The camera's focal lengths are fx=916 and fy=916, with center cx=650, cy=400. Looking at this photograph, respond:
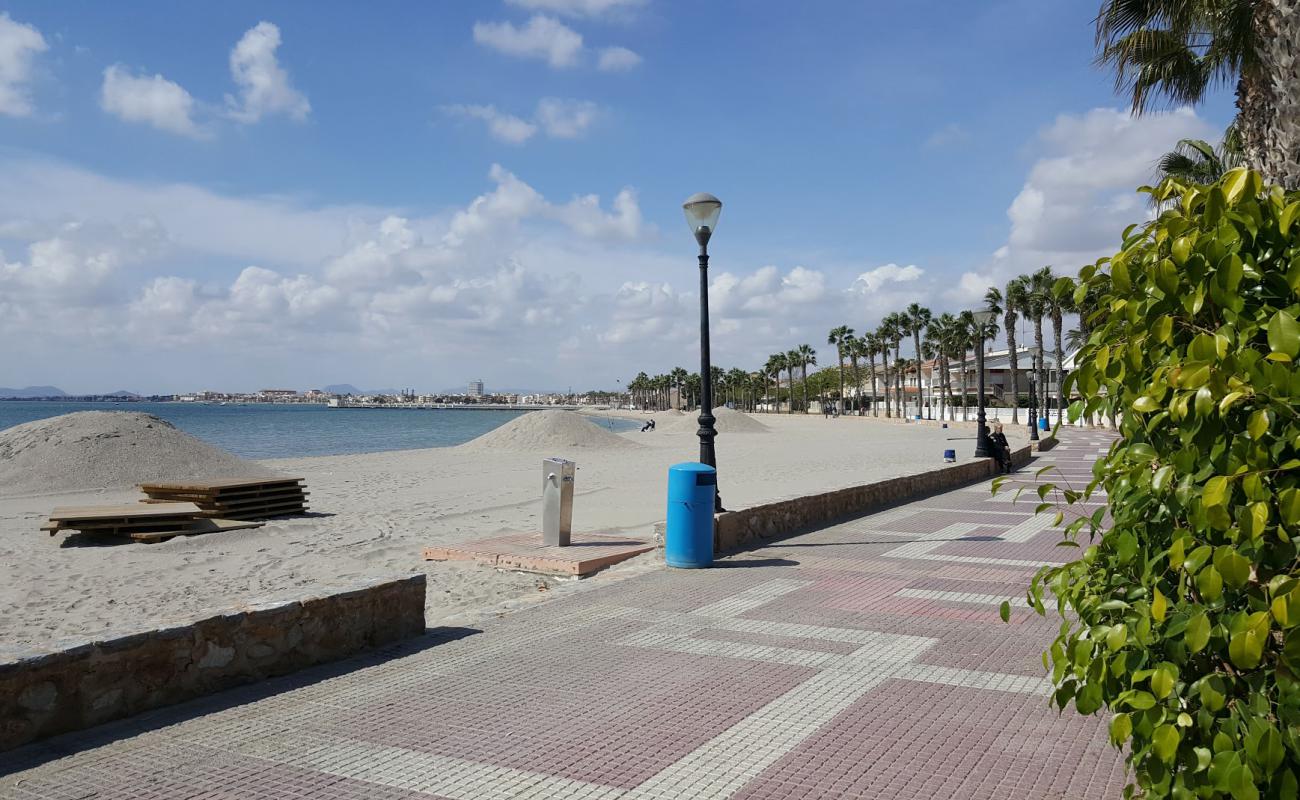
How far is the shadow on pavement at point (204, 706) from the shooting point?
14.6 feet

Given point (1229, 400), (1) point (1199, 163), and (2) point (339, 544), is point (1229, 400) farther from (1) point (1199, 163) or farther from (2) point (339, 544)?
(1) point (1199, 163)

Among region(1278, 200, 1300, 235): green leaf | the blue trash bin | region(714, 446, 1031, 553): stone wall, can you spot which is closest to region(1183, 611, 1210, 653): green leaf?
region(1278, 200, 1300, 235): green leaf

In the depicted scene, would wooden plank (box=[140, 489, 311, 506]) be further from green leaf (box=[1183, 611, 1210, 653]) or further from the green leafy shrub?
green leaf (box=[1183, 611, 1210, 653])

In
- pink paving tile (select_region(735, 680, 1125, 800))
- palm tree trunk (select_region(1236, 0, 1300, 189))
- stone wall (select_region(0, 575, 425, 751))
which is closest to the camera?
pink paving tile (select_region(735, 680, 1125, 800))

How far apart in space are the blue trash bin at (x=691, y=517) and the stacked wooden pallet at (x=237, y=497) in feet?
30.8

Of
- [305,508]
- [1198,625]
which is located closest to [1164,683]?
[1198,625]

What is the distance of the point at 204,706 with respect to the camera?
523 cm

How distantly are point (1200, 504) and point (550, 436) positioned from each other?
40.9 m

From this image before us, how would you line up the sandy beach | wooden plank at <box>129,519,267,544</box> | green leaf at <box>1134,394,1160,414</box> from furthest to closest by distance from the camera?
wooden plank at <box>129,519,267,544</box> < the sandy beach < green leaf at <box>1134,394,1160,414</box>

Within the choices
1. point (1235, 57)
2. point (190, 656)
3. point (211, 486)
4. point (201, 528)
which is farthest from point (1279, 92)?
point (211, 486)

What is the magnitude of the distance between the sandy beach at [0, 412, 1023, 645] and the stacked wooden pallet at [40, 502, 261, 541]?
0.28 m

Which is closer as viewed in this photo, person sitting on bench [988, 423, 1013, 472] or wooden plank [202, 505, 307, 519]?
wooden plank [202, 505, 307, 519]

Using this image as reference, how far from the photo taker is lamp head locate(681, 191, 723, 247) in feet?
36.7

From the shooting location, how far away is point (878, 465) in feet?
94.1
